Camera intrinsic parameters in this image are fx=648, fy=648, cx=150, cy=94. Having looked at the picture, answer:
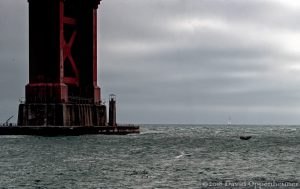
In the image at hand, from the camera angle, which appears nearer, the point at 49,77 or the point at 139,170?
the point at 139,170

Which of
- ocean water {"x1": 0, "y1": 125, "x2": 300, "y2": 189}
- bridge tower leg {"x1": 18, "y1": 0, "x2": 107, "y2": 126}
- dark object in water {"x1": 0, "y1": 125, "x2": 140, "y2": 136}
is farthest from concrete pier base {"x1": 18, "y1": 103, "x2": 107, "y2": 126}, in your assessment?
ocean water {"x1": 0, "y1": 125, "x2": 300, "y2": 189}

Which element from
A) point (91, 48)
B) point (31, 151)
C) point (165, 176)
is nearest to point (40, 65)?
point (91, 48)

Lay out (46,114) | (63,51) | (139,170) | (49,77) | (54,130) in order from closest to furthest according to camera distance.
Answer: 1. (139,170)
2. (54,130)
3. (46,114)
4. (49,77)
5. (63,51)

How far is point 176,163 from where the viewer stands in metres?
59.1

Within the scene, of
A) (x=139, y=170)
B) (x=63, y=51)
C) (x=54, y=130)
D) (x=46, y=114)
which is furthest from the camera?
(x=63, y=51)

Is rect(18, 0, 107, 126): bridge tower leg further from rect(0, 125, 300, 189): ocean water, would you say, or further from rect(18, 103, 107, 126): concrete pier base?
rect(0, 125, 300, 189): ocean water

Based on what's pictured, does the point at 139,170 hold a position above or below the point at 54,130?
below

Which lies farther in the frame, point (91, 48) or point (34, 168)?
point (91, 48)

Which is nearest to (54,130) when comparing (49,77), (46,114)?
(46,114)

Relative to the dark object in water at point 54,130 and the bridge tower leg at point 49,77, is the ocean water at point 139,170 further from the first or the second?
the bridge tower leg at point 49,77

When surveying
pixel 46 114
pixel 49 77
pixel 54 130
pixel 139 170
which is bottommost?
pixel 139 170

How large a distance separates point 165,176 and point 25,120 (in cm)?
6668

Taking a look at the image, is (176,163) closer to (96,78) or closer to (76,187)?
(76,187)

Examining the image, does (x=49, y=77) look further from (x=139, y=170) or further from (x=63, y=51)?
(x=139, y=170)
